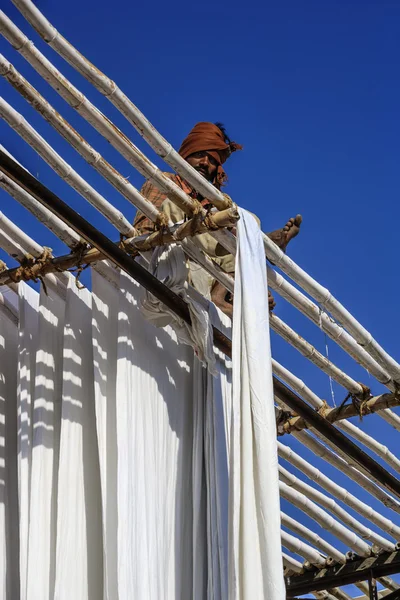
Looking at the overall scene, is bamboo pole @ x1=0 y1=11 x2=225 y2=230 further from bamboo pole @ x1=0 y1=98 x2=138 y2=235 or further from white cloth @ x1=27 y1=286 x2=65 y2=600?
white cloth @ x1=27 y1=286 x2=65 y2=600

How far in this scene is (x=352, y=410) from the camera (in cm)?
470

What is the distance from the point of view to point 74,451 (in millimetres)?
4012

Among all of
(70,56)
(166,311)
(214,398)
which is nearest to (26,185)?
(70,56)

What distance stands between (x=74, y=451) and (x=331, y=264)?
8.40m

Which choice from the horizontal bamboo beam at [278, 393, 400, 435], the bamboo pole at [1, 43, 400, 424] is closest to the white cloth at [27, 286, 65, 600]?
the bamboo pole at [1, 43, 400, 424]

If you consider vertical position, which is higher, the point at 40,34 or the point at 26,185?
the point at 40,34

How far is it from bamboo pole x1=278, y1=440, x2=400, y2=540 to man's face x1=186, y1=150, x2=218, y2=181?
1.26 m

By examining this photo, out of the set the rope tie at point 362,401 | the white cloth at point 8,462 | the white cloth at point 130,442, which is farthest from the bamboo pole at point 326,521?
the white cloth at point 8,462

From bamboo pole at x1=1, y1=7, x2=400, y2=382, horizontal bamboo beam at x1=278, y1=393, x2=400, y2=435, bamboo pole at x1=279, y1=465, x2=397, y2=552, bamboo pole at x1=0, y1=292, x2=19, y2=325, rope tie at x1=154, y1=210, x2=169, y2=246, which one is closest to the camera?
bamboo pole at x1=1, y1=7, x2=400, y2=382

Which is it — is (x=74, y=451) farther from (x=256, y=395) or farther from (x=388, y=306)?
(x=388, y=306)

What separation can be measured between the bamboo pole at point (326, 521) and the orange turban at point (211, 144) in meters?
1.53

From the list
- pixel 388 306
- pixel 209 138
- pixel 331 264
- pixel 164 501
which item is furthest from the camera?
pixel 388 306

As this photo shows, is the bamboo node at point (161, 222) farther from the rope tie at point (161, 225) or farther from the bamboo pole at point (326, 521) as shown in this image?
the bamboo pole at point (326, 521)

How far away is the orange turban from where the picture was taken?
4.55 meters
